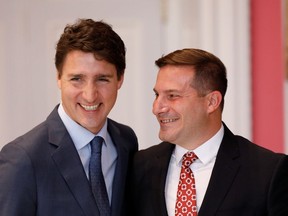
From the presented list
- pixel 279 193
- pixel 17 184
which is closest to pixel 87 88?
pixel 17 184

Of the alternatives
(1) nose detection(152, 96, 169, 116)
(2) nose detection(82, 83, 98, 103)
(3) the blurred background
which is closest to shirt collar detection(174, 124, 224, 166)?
(1) nose detection(152, 96, 169, 116)

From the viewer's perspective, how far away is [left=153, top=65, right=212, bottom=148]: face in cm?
226

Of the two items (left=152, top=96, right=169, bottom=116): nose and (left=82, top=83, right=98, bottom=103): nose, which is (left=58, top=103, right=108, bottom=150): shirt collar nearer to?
(left=82, top=83, right=98, bottom=103): nose

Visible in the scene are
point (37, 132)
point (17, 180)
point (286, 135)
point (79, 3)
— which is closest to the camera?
point (17, 180)

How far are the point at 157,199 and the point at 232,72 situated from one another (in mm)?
1314

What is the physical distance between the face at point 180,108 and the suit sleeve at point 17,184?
0.49m

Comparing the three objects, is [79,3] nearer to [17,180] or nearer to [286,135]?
[286,135]

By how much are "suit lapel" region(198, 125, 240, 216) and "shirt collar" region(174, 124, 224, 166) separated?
1.3 inches

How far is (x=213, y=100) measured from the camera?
2318 mm

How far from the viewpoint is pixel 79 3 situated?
3680mm

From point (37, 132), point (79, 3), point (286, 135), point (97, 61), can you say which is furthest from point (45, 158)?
point (79, 3)

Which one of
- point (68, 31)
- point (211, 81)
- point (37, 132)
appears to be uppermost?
point (68, 31)

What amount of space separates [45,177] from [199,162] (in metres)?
0.51

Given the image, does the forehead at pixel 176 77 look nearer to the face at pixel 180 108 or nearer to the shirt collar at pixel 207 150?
the face at pixel 180 108
